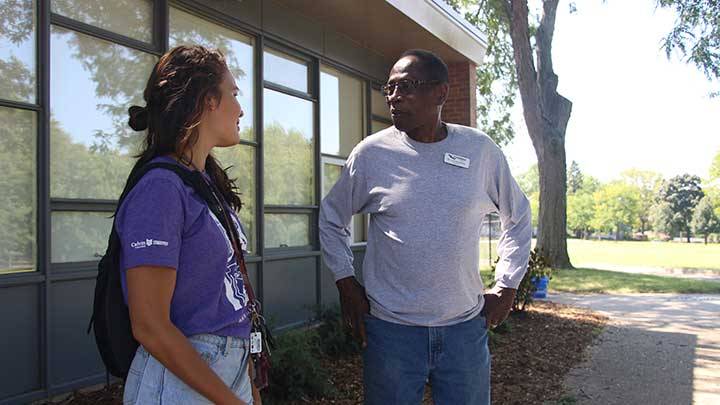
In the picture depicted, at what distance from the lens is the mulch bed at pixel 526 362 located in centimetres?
495

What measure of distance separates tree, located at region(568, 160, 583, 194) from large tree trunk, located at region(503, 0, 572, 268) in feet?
370

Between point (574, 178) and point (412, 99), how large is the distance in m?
136

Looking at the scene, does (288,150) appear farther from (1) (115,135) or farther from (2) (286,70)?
(1) (115,135)

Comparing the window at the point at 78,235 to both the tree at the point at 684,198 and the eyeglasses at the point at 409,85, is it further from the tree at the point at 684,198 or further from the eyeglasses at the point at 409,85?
the tree at the point at 684,198

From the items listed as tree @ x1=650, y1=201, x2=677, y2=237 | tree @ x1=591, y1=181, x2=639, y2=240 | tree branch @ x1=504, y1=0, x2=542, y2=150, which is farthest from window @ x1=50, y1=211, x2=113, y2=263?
tree @ x1=591, y1=181, x2=639, y2=240

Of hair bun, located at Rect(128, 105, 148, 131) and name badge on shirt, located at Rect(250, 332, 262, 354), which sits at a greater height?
hair bun, located at Rect(128, 105, 148, 131)

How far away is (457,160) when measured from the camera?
2.51 m

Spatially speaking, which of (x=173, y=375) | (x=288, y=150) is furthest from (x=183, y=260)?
(x=288, y=150)

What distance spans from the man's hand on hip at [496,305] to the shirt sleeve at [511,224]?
0.11 ft

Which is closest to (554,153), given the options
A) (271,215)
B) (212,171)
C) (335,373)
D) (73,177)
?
(271,215)

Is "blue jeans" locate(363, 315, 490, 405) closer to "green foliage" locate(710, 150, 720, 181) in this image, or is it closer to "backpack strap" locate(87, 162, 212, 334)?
"backpack strap" locate(87, 162, 212, 334)

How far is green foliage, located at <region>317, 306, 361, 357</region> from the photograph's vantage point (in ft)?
19.7

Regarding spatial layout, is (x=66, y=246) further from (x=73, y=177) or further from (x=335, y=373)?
(x=335, y=373)

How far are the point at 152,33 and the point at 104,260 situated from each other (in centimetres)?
440
